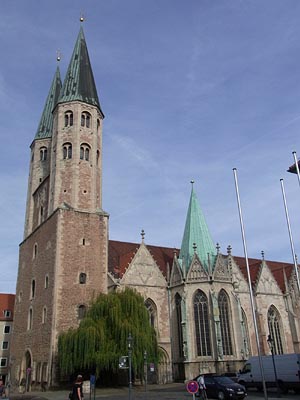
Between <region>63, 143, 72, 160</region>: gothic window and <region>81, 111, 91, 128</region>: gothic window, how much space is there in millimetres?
2699

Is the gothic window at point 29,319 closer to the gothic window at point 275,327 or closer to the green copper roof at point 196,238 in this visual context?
the green copper roof at point 196,238

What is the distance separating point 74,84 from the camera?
41.1 m

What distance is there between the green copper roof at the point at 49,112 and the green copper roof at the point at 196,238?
731 inches

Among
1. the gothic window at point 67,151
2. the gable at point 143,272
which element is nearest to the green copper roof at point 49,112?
the gothic window at point 67,151

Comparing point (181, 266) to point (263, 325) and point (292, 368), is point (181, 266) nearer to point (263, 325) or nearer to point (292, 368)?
point (263, 325)

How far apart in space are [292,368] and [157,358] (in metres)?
9.45

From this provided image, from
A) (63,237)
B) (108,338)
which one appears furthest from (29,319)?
(108,338)

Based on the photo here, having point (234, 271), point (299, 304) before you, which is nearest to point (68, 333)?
point (234, 271)

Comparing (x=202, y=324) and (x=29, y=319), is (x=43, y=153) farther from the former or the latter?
(x=202, y=324)

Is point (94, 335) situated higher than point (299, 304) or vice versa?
point (299, 304)

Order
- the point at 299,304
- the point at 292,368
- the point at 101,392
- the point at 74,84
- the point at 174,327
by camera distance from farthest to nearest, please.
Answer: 1. the point at 299,304
2. the point at 74,84
3. the point at 174,327
4. the point at 101,392
5. the point at 292,368

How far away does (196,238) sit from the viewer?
39031 millimetres

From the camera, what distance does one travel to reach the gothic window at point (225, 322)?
34.8 m

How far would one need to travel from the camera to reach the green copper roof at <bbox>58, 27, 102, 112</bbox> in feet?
132
